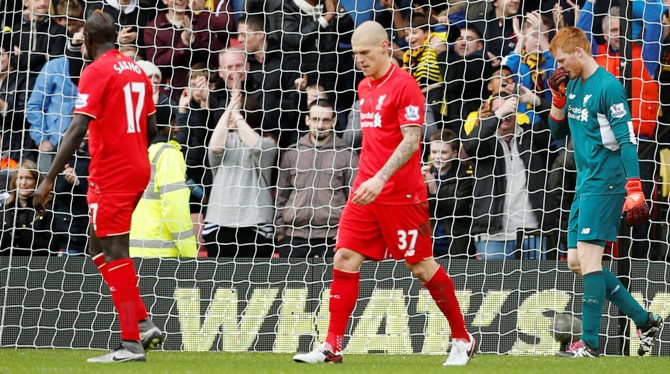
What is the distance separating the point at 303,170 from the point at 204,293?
1483 mm

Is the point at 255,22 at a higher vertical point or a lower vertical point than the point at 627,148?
higher

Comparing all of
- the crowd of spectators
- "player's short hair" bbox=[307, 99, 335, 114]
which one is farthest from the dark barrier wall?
"player's short hair" bbox=[307, 99, 335, 114]

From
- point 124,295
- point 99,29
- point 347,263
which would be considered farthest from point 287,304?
point 99,29

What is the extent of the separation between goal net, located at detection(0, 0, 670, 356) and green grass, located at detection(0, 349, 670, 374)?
2.23ft

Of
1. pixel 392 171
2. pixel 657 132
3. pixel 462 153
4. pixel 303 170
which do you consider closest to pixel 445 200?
pixel 462 153

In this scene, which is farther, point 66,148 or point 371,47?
point 371,47

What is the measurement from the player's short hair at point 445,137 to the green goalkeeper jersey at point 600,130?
6.57 ft

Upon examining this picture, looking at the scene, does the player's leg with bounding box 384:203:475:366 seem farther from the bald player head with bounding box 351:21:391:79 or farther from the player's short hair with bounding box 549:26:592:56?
the player's short hair with bounding box 549:26:592:56

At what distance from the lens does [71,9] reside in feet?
31.1

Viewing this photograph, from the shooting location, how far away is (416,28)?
8.95 meters

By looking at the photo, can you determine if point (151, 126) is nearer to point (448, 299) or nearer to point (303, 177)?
point (448, 299)

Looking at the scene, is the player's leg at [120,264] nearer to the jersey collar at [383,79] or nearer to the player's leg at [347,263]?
the player's leg at [347,263]

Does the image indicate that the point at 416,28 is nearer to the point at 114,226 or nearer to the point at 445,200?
the point at 445,200

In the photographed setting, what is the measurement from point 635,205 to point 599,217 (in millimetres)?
306
